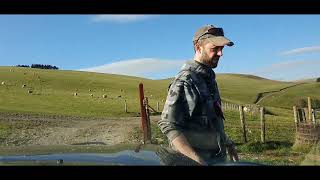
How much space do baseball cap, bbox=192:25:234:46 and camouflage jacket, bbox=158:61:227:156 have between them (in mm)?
143

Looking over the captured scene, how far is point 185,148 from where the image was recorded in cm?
215

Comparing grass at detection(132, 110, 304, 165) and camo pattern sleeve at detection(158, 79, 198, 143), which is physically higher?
grass at detection(132, 110, 304, 165)

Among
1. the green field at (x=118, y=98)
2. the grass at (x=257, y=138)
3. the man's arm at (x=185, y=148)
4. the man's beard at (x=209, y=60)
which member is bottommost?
the man's arm at (x=185, y=148)

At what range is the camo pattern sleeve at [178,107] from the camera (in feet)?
7.74

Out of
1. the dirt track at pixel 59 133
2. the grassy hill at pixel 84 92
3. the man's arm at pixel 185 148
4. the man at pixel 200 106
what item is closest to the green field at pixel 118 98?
the grassy hill at pixel 84 92

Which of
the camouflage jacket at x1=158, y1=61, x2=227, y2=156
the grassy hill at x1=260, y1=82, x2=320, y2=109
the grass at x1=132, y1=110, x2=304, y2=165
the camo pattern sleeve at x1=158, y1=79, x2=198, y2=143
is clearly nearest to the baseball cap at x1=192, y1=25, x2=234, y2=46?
the camouflage jacket at x1=158, y1=61, x2=227, y2=156

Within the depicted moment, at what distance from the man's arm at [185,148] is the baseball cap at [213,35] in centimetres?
48

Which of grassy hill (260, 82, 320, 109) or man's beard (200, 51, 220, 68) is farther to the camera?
grassy hill (260, 82, 320, 109)

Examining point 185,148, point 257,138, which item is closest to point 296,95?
point 257,138

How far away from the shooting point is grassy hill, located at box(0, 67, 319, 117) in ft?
135

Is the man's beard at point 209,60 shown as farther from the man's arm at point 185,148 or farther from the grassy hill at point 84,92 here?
the grassy hill at point 84,92

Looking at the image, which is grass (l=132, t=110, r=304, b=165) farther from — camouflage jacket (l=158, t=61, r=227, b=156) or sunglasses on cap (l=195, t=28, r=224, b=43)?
sunglasses on cap (l=195, t=28, r=224, b=43)
